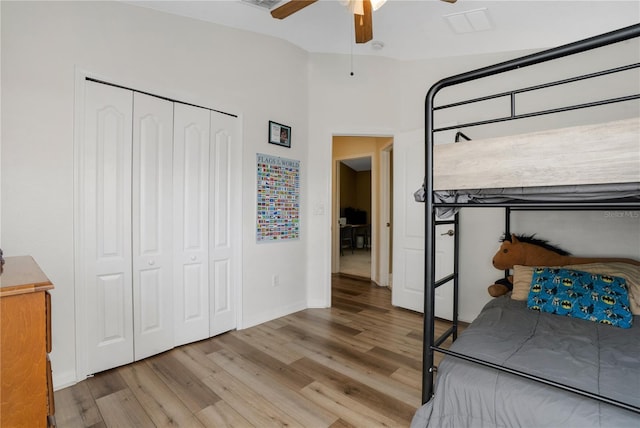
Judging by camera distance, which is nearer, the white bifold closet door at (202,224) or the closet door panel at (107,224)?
the closet door panel at (107,224)

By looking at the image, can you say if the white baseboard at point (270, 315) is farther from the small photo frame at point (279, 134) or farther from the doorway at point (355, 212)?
the doorway at point (355, 212)

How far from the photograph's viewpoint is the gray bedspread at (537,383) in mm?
1053

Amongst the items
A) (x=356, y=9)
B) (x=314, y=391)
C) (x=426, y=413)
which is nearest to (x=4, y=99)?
(x=356, y=9)

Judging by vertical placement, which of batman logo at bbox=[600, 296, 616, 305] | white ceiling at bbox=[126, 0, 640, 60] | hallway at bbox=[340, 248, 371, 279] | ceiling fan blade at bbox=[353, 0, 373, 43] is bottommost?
hallway at bbox=[340, 248, 371, 279]

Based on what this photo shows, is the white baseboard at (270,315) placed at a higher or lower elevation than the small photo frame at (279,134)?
lower

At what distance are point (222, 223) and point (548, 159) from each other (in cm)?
243

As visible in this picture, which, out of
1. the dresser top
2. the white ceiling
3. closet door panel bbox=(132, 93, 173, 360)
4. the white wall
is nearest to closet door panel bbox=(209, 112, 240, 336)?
the white wall

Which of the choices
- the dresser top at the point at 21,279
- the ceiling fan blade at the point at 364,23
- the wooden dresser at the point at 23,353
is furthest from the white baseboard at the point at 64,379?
the ceiling fan blade at the point at 364,23

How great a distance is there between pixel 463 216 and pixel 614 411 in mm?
2199

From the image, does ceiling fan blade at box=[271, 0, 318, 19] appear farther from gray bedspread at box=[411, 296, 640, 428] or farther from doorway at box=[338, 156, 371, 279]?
doorway at box=[338, 156, 371, 279]

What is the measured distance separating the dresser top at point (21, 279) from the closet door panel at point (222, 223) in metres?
1.37

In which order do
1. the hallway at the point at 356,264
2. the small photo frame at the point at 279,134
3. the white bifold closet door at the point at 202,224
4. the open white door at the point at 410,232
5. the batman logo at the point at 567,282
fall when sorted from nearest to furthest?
the batman logo at the point at 567,282, the white bifold closet door at the point at 202,224, the small photo frame at the point at 279,134, the open white door at the point at 410,232, the hallway at the point at 356,264

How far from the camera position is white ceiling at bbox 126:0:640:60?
2.41 metres

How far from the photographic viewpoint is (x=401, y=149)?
3.50 metres
